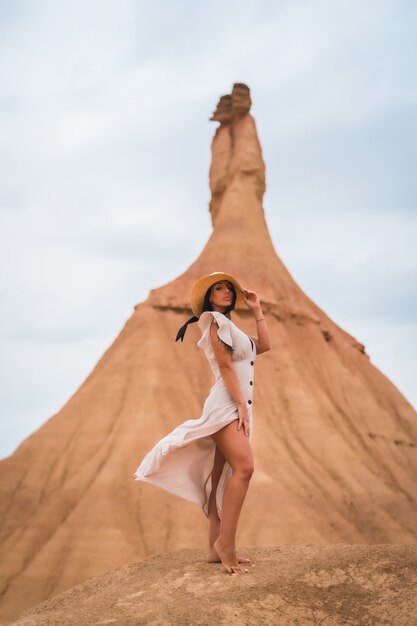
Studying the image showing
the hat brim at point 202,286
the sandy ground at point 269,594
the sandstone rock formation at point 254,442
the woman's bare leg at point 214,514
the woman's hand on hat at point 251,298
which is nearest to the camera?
the sandy ground at point 269,594

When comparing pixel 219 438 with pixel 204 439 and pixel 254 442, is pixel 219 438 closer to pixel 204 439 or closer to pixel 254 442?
pixel 204 439

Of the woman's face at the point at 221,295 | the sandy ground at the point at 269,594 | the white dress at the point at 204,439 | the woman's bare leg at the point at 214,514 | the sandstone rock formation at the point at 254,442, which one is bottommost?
the sandy ground at the point at 269,594

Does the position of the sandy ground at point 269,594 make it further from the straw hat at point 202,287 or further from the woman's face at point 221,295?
the woman's face at point 221,295

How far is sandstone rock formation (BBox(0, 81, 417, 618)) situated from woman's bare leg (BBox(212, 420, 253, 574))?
16.3 m

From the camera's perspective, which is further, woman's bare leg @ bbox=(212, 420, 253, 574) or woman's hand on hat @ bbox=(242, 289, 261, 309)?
woman's hand on hat @ bbox=(242, 289, 261, 309)

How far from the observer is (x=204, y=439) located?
7.47m

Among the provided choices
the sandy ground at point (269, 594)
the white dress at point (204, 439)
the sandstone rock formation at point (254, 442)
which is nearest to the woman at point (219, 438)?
the white dress at point (204, 439)

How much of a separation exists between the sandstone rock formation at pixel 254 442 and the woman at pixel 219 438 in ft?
52.2

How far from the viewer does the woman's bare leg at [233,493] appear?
691 centimetres

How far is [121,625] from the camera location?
19.4 ft

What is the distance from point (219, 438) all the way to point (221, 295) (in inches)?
51.4

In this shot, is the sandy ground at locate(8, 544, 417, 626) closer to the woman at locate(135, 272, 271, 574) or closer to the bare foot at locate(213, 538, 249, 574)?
the bare foot at locate(213, 538, 249, 574)

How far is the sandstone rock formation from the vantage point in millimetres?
23406

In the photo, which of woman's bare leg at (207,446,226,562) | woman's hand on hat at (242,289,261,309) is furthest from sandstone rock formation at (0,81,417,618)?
woman's hand on hat at (242,289,261,309)
